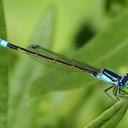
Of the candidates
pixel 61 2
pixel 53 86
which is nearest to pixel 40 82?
pixel 53 86

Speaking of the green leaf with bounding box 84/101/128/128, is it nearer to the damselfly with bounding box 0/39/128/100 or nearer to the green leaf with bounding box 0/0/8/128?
the green leaf with bounding box 0/0/8/128

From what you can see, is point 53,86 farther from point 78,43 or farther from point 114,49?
point 78,43

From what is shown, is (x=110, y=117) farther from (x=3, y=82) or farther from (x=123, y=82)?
(x=123, y=82)

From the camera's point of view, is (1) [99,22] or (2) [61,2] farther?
(2) [61,2]

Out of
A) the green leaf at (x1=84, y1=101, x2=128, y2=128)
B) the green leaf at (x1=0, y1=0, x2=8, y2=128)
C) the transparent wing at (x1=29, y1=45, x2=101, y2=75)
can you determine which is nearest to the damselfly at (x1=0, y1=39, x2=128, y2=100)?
the transparent wing at (x1=29, y1=45, x2=101, y2=75)

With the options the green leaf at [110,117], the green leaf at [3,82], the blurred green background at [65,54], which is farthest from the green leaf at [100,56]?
the green leaf at [110,117]

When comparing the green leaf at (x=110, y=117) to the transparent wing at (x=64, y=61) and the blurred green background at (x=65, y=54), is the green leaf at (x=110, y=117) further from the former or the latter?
the transparent wing at (x=64, y=61)

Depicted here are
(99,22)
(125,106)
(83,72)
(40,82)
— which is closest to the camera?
→ (125,106)
